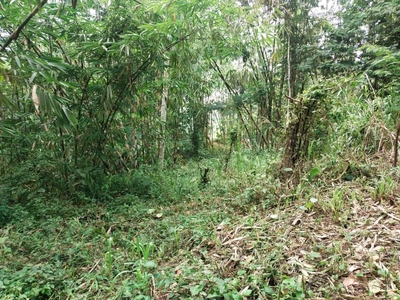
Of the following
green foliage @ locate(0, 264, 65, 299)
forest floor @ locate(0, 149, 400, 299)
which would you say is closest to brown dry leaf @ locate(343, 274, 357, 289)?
forest floor @ locate(0, 149, 400, 299)

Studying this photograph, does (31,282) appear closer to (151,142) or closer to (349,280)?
(349,280)

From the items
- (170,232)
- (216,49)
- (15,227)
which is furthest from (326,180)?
(15,227)

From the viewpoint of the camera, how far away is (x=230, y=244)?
5.03 feet

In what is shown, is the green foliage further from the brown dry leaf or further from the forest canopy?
the brown dry leaf

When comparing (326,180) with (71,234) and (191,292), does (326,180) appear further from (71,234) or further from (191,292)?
(71,234)

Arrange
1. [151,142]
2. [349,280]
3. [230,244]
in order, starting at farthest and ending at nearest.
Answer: [151,142] < [230,244] < [349,280]

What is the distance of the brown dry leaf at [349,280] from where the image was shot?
1088 millimetres

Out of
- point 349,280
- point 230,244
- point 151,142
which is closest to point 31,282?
point 230,244

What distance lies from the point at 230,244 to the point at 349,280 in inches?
25.1

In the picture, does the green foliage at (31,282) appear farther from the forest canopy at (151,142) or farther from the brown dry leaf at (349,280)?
the brown dry leaf at (349,280)

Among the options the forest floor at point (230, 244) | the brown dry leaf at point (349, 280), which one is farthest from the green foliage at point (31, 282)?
the brown dry leaf at point (349, 280)

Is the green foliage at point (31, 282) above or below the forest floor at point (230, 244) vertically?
below

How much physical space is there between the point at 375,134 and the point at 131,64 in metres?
2.36

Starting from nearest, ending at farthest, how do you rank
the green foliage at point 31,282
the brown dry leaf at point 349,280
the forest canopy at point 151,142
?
the brown dry leaf at point 349,280 < the green foliage at point 31,282 < the forest canopy at point 151,142
